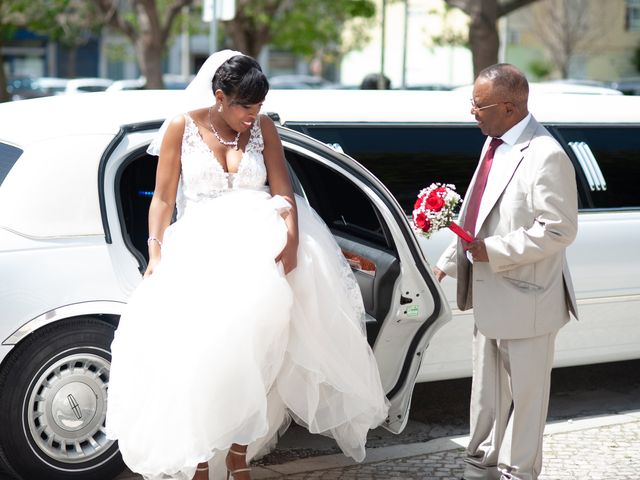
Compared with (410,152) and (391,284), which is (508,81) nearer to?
(391,284)

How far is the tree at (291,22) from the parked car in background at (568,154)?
14.3 m

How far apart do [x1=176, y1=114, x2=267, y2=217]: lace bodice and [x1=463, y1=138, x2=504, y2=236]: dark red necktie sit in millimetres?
900

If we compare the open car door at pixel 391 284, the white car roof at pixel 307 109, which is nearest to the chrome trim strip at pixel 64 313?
the white car roof at pixel 307 109

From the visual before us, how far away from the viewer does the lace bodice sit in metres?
4.13

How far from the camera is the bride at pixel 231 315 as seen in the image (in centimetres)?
386

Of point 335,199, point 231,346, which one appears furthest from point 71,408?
point 335,199

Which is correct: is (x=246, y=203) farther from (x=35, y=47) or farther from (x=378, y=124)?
(x=35, y=47)

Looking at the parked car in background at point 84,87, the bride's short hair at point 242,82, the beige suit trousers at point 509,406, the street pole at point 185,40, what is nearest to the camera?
the bride's short hair at point 242,82

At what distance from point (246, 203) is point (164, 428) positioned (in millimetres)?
918

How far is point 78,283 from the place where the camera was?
4.50 m

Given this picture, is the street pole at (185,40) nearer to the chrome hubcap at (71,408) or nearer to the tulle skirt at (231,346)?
the chrome hubcap at (71,408)

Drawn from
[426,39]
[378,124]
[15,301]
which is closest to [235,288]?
[15,301]

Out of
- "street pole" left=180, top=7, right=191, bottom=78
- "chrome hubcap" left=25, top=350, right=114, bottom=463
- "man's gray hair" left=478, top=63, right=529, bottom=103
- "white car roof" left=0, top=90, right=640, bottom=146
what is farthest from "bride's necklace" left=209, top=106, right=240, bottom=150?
"street pole" left=180, top=7, right=191, bottom=78

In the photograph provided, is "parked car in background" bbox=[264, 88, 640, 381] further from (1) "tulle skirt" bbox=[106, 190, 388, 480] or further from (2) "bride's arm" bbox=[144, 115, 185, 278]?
(1) "tulle skirt" bbox=[106, 190, 388, 480]
